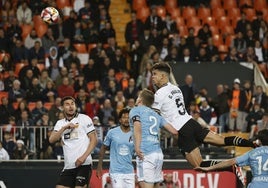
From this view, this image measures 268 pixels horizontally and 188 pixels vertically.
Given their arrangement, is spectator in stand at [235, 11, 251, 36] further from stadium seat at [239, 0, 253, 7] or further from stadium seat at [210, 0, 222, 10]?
stadium seat at [210, 0, 222, 10]

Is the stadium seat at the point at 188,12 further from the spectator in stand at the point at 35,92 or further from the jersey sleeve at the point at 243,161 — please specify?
the jersey sleeve at the point at 243,161

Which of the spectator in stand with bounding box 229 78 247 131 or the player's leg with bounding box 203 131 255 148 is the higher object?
the spectator in stand with bounding box 229 78 247 131

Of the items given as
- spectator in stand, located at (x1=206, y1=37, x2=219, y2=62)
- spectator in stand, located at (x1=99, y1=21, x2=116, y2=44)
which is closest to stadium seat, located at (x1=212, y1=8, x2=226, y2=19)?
spectator in stand, located at (x1=206, y1=37, x2=219, y2=62)

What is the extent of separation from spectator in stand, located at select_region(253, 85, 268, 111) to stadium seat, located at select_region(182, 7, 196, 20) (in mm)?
5981

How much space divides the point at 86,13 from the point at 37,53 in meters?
2.54

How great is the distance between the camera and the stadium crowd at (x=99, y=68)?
23391 mm

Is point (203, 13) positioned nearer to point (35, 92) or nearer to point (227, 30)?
point (227, 30)

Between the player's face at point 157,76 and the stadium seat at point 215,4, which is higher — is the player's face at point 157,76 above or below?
below

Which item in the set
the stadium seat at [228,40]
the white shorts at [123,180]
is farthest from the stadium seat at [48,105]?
the white shorts at [123,180]

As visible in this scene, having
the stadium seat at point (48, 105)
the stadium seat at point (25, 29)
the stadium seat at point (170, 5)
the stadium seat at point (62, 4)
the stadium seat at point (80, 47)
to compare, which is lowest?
the stadium seat at point (48, 105)

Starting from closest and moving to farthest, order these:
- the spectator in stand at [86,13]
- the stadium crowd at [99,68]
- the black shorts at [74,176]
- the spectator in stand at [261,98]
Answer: the black shorts at [74,176] → the stadium crowd at [99,68] → the spectator in stand at [261,98] → the spectator in stand at [86,13]

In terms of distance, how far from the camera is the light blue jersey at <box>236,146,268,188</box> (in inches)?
543

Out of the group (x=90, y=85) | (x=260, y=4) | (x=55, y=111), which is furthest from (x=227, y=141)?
(x=260, y=4)

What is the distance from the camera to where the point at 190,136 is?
49.3 feet
